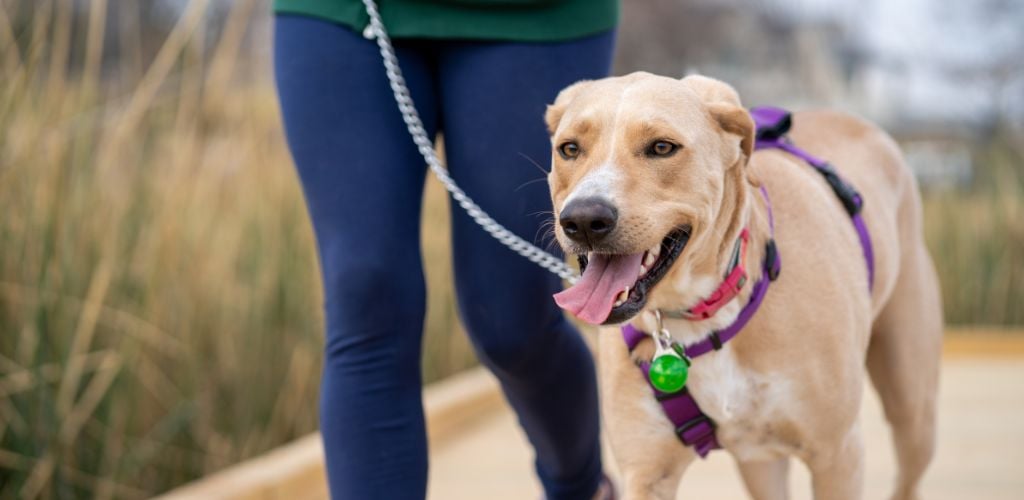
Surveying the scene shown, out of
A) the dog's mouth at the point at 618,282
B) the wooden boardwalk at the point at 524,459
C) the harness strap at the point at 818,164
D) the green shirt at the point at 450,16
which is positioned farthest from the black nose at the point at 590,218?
the wooden boardwalk at the point at 524,459

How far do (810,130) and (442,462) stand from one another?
8.68 ft

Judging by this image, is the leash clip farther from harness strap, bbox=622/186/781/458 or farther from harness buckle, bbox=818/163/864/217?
harness buckle, bbox=818/163/864/217

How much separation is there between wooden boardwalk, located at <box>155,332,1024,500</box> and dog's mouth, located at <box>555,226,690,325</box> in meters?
1.99

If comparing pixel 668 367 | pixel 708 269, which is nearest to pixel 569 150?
pixel 708 269

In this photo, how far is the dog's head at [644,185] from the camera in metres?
2.51

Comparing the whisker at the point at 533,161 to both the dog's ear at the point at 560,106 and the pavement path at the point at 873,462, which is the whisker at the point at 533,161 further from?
the pavement path at the point at 873,462

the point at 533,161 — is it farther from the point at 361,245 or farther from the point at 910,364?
the point at 910,364

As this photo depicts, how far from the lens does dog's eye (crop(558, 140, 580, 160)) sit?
2.75 meters

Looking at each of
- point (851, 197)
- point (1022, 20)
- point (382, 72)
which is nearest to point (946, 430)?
point (851, 197)

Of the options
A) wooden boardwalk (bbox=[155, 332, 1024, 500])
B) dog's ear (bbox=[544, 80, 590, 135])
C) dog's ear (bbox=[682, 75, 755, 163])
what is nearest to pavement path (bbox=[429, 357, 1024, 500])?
wooden boardwalk (bbox=[155, 332, 1024, 500])

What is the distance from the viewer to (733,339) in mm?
2891

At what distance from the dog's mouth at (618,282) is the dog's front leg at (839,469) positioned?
68cm

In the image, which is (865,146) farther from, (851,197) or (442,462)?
(442,462)

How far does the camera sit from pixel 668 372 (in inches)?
110
